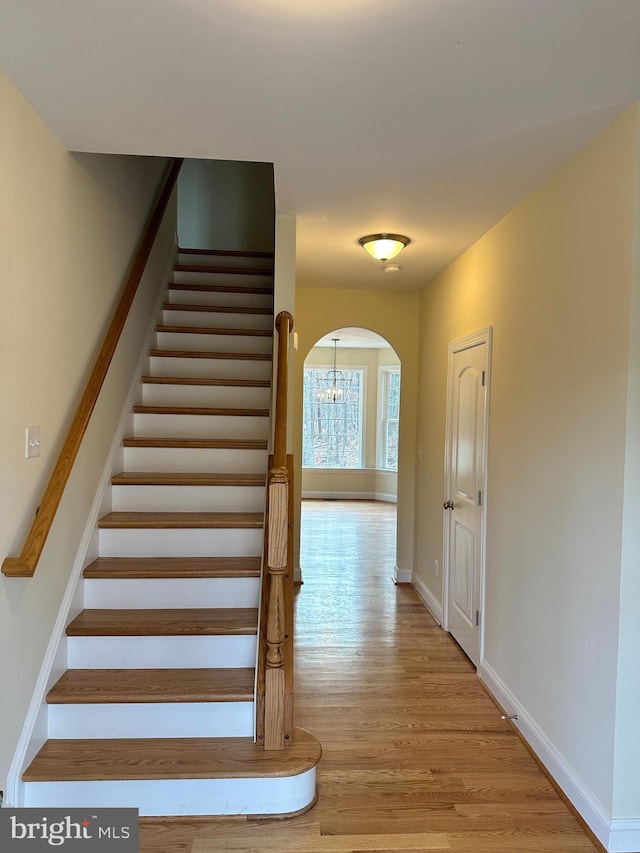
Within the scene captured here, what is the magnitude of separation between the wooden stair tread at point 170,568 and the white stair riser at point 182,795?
83 cm

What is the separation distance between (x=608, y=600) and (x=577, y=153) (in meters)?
1.72

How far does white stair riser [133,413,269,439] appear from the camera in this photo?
3.46 metres

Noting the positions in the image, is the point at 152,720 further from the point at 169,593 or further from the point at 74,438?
the point at 74,438

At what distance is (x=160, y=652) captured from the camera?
2.43 m

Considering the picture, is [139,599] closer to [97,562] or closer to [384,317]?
[97,562]

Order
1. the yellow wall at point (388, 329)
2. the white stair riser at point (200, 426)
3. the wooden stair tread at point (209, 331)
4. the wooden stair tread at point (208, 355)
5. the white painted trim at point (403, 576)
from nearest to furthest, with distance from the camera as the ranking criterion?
the white stair riser at point (200, 426) < the wooden stair tread at point (208, 355) < the wooden stair tread at point (209, 331) < the yellow wall at point (388, 329) < the white painted trim at point (403, 576)

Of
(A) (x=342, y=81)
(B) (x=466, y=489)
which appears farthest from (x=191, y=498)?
(A) (x=342, y=81)

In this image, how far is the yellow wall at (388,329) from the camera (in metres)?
4.95

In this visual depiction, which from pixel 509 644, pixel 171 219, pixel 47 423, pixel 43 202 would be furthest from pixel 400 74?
pixel 171 219

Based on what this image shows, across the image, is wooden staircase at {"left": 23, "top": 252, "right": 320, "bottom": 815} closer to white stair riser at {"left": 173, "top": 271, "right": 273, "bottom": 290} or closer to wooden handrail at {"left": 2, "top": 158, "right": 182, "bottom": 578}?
wooden handrail at {"left": 2, "top": 158, "right": 182, "bottom": 578}

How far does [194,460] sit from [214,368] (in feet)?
2.61

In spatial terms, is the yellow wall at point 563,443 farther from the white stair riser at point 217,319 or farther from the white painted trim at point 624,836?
the white stair riser at point 217,319

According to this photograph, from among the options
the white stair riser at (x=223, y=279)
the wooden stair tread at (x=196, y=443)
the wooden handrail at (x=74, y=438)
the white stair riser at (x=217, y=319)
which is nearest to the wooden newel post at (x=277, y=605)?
the wooden handrail at (x=74, y=438)

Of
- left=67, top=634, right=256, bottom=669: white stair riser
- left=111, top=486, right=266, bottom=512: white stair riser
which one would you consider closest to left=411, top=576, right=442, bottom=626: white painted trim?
left=111, top=486, right=266, bottom=512: white stair riser
